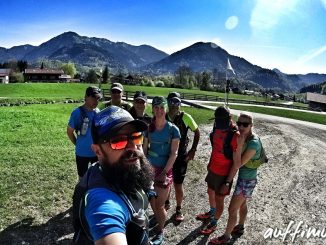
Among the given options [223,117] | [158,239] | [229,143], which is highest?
[223,117]

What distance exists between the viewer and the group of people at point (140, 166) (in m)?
2.07

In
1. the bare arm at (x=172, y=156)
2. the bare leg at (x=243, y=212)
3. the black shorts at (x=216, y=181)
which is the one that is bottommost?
the bare leg at (x=243, y=212)

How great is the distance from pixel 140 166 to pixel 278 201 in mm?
8436

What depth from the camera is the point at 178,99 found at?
8078mm

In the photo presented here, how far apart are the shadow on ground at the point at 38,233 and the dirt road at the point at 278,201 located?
214 cm

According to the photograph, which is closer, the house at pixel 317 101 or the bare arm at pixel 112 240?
the bare arm at pixel 112 240

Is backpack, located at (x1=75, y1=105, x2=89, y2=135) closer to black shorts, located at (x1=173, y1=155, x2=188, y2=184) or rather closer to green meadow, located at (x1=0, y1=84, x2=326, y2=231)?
green meadow, located at (x1=0, y1=84, x2=326, y2=231)

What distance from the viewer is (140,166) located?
247cm

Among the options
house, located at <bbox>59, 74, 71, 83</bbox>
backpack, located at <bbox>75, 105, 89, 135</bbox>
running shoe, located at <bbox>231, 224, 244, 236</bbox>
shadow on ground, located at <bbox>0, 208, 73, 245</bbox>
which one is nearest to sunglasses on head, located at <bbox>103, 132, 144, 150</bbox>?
shadow on ground, located at <bbox>0, 208, 73, 245</bbox>

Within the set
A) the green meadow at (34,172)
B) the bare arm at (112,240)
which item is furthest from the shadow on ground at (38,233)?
the bare arm at (112,240)

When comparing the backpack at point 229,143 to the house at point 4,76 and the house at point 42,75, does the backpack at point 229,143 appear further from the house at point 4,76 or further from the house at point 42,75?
the house at point 42,75

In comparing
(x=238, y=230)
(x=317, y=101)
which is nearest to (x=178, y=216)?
(x=238, y=230)

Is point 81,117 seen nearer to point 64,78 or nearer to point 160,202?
point 160,202

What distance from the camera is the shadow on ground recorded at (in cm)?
707
